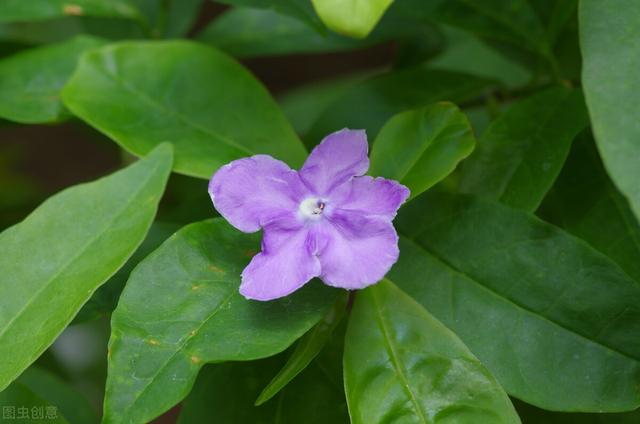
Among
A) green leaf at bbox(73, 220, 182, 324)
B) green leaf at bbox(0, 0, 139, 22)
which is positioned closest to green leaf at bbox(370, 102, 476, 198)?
green leaf at bbox(73, 220, 182, 324)

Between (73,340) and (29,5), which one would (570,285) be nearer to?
(29,5)

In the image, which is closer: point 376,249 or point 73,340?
point 376,249

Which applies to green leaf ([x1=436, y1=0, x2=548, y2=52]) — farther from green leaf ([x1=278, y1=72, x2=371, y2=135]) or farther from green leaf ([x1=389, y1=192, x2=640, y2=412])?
green leaf ([x1=278, y1=72, x2=371, y2=135])

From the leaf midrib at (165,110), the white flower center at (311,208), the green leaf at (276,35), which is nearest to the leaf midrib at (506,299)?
the white flower center at (311,208)

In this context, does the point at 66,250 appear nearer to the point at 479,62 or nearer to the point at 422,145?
the point at 422,145

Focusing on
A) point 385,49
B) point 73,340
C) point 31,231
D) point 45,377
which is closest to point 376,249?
point 31,231

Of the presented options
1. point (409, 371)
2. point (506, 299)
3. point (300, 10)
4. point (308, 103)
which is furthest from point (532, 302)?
point (308, 103)
